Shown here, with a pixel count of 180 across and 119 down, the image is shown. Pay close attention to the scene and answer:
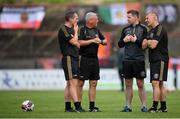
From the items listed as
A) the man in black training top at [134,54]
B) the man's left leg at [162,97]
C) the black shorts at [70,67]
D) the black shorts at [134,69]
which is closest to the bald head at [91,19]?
the man in black training top at [134,54]

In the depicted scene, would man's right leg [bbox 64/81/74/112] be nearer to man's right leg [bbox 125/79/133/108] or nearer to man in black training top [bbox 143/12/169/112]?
man's right leg [bbox 125/79/133/108]

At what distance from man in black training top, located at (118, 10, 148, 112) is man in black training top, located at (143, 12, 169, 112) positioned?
1.04 feet

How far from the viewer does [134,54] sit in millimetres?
17750

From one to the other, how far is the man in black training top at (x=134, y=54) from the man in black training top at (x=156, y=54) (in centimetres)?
32

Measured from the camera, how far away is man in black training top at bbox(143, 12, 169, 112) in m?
17.3

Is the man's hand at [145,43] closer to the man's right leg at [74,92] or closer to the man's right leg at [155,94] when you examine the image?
the man's right leg at [155,94]

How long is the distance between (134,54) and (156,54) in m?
0.59

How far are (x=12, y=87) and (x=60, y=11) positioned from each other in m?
8.06

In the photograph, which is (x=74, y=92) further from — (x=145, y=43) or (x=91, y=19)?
(x=145, y=43)

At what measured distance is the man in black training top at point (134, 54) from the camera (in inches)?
695

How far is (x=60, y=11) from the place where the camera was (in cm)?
4159

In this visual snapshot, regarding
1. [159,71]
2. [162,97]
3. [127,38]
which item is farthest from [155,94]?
[127,38]

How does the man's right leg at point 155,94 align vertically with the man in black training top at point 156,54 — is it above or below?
below

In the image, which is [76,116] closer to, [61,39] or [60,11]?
[61,39]
